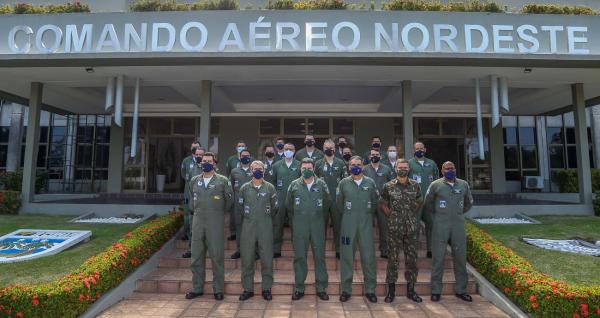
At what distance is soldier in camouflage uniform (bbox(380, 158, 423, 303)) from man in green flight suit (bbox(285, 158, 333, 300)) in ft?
2.76

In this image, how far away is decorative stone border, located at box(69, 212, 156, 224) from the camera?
790 centimetres

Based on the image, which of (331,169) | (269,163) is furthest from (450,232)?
(269,163)

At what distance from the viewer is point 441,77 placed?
8.42 metres

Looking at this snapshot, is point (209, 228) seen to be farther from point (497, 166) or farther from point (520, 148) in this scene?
point (520, 148)

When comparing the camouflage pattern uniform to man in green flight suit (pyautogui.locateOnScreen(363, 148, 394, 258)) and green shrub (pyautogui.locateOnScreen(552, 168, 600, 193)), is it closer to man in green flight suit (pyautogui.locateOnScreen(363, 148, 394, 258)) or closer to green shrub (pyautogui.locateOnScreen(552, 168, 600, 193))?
man in green flight suit (pyautogui.locateOnScreen(363, 148, 394, 258))

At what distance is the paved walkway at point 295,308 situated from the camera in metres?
4.40

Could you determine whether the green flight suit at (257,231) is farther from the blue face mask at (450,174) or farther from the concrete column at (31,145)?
the concrete column at (31,145)

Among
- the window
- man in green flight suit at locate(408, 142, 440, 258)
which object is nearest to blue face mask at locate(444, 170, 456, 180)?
man in green flight suit at locate(408, 142, 440, 258)

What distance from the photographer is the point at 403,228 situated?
4.73 meters

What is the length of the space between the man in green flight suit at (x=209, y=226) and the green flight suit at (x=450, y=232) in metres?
2.74

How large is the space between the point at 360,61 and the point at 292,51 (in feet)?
4.40

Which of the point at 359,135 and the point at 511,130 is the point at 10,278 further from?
the point at 511,130

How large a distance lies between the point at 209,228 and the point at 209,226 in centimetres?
3

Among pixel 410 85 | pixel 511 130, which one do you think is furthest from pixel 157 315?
pixel 511 130
